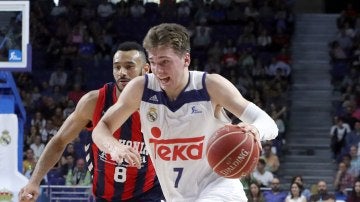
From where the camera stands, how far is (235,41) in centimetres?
2150

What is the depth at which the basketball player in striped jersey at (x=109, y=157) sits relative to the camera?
635cm

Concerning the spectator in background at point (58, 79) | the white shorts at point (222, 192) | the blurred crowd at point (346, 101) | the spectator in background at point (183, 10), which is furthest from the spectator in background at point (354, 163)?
the white shorts at point (222, 192)

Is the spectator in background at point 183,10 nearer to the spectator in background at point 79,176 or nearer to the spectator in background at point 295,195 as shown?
the spectator in background at point 79,176

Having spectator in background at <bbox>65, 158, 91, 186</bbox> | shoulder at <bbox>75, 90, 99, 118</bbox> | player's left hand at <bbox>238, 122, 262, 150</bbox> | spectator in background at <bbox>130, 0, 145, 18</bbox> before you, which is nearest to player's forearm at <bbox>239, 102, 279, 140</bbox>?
player's left hand at <bbox>238, 122, 262, 150</bbox>

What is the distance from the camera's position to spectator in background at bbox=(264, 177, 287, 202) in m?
13.7

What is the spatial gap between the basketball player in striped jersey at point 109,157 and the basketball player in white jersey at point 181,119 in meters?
1.03

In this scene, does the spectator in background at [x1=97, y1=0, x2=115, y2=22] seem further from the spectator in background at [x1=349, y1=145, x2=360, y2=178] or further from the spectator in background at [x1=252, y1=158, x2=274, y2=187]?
the spectator in background at [x1=349, y1=145, x2=360, y2=178]

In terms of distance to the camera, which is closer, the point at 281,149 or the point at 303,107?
the point at 281,149

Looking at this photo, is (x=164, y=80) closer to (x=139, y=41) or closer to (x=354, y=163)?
(x=354, y=163)

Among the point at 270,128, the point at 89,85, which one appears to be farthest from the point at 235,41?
the point at 270,128

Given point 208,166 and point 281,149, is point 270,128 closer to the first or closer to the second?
point 208,166

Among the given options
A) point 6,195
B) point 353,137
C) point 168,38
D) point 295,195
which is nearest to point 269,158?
point 353,137

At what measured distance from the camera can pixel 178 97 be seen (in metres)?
5.25

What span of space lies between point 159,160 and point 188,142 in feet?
0.75
